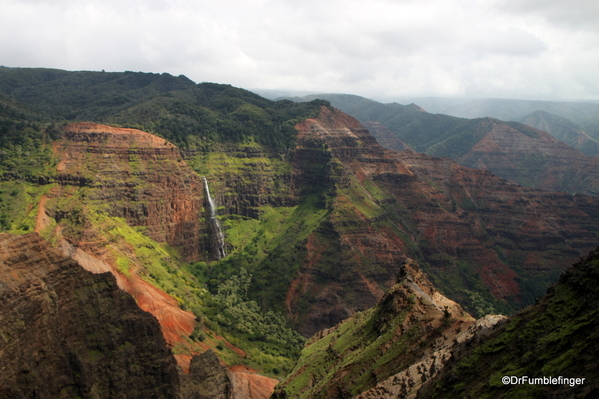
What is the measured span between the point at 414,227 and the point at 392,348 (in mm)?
115454

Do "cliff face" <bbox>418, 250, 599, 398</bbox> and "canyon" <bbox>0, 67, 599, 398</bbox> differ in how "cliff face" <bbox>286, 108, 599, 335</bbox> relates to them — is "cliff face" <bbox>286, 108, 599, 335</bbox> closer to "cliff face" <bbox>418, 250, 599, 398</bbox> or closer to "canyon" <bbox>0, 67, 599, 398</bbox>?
"canyon" <bbox>0, 67, 599, 398</bbox>

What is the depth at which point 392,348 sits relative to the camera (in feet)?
169

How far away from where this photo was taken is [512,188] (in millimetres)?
184625

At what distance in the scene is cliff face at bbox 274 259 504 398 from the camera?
4216cm

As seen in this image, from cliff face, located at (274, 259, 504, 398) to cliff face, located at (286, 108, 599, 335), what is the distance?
5802cm

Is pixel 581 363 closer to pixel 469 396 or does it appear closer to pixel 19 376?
pixel 469 396

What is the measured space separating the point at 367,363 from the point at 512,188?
496 feet

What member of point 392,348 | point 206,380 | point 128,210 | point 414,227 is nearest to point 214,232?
point 128,210

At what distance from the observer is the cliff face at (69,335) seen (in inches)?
2076

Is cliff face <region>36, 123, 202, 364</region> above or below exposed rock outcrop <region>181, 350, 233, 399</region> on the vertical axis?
above

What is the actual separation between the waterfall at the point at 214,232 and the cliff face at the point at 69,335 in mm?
79082

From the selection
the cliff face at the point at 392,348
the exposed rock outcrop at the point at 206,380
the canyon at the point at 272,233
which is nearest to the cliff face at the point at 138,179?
the canyon at the point at 272,233

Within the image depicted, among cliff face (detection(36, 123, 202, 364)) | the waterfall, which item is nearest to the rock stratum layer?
cliff face (detection(36, 123, 202, 364))

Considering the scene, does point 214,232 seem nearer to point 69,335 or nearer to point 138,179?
point 138,179
